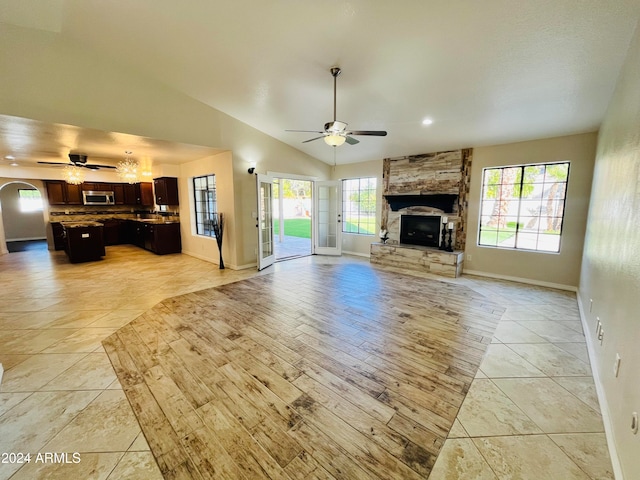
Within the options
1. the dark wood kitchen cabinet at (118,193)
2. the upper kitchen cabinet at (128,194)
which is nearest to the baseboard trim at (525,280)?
the upper kitchen cabinet at (128,194)

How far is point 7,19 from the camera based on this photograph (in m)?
2.88

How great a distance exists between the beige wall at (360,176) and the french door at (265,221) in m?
2.30

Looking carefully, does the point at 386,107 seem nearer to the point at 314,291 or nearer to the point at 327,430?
the point at 314,291

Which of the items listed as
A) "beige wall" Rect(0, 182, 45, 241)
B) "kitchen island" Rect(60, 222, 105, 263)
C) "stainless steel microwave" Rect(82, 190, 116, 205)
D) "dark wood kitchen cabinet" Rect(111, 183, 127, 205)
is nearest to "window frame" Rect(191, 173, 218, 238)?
"kitchen island" Rect(60, 222, 105, 263)

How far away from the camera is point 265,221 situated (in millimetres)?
6184

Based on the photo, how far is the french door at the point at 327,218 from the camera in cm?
724

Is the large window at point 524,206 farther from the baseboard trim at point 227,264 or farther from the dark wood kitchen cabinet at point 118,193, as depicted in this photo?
the dark wood kitchen cabinet at point 118,193

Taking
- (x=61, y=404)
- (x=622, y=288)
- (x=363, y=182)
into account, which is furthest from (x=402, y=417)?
(x=363, y=182)

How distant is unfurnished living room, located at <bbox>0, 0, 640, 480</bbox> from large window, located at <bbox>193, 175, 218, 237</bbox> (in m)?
0.22

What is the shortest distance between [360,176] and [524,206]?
373 cm

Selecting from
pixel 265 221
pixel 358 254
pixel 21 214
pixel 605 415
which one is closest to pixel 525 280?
pixel 605 415

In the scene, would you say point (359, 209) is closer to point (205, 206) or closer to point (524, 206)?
point (524, 206)

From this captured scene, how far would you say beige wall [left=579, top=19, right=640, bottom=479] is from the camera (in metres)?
1.46

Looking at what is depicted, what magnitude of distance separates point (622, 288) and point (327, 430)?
90.4 inches
